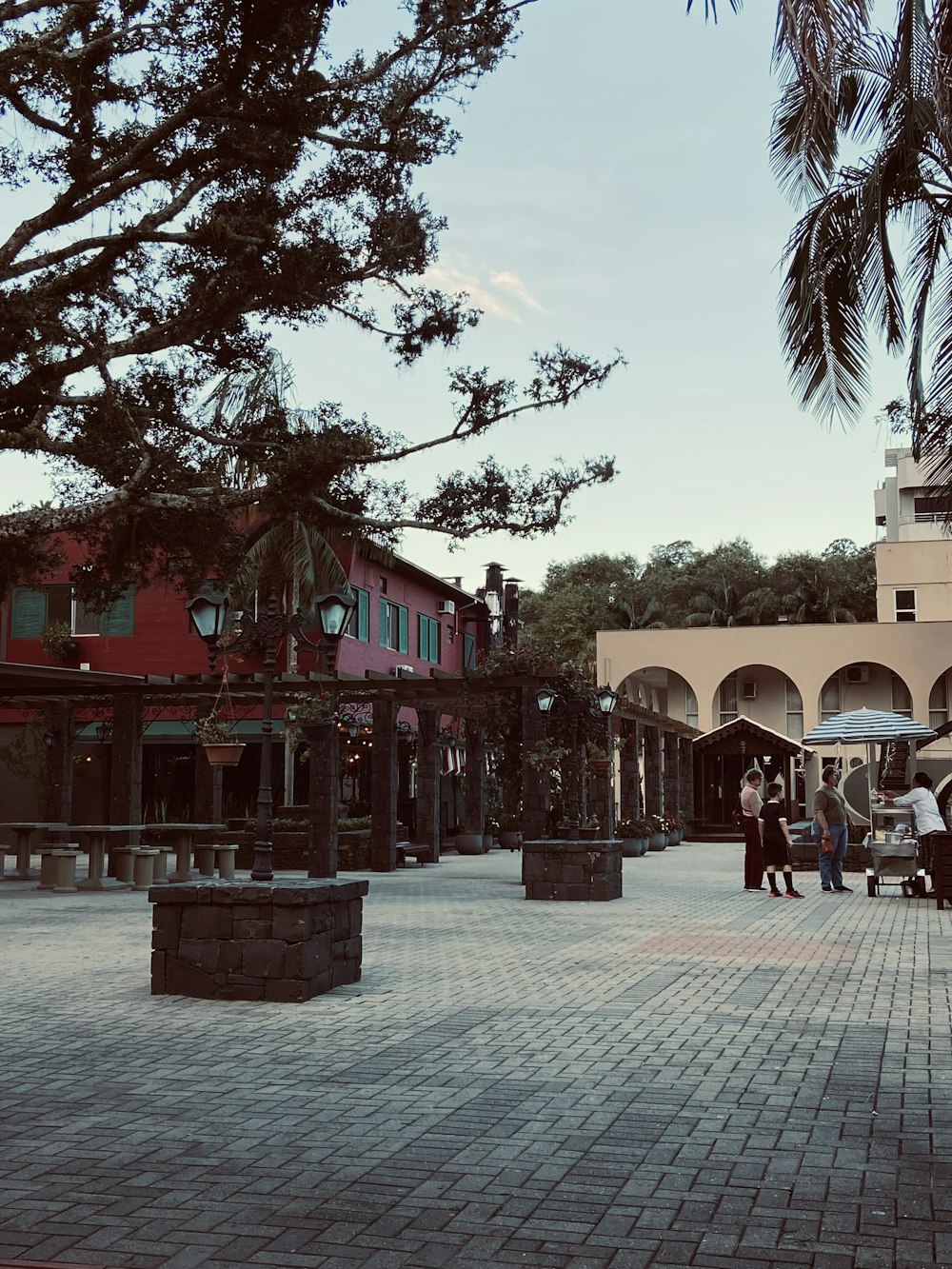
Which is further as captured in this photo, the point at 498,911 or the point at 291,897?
the point at 498,911

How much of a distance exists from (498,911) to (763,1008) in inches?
295

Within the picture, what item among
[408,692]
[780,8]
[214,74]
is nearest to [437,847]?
[408,692]

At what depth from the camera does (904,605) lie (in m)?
44.3

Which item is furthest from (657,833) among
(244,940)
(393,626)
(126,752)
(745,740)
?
(244,940)

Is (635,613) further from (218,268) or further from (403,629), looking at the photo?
(218,268)

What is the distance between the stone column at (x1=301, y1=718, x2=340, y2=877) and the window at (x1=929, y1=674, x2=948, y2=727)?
85.2 feet

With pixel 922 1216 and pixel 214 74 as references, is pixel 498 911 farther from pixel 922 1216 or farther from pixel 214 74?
pixel 922 1216

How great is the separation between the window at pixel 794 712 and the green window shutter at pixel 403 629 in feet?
46.4

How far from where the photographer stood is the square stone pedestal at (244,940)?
29.6ft

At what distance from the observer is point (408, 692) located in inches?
917

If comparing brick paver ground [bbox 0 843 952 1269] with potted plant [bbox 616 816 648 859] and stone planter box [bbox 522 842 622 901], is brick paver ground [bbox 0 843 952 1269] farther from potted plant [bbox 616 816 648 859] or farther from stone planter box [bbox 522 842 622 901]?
potted plant [bbox 616 816 648 859]

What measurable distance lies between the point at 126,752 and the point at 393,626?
43.2 ft

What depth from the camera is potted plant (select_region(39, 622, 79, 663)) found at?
→ 104 feet

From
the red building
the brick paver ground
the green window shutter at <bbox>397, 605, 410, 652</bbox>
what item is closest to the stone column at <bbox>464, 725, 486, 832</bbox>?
the red building
